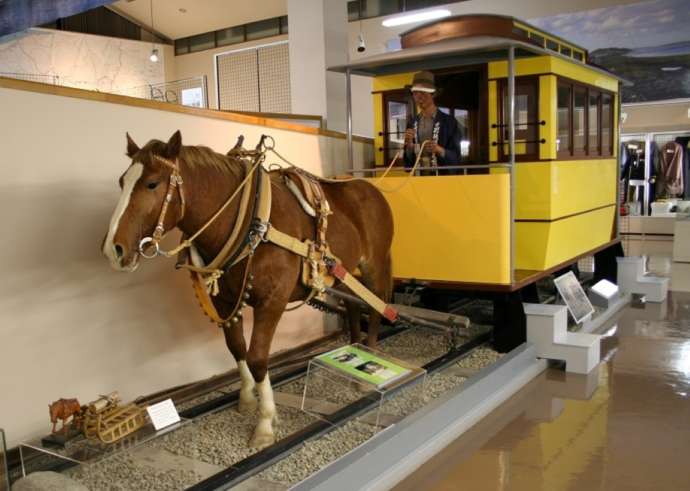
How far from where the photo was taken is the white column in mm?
6910

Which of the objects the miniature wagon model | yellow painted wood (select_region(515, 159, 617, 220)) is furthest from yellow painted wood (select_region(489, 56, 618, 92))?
the miniature wagon model

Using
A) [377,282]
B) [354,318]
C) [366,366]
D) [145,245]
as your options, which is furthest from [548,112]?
[145,245]

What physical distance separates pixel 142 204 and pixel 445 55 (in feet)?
10.4

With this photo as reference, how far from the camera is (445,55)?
511 cm

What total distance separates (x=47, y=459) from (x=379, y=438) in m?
1.66

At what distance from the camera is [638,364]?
5.36 m

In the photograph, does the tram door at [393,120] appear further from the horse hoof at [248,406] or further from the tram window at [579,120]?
the horse hoof at [248,406]

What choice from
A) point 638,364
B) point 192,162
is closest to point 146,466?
point 192,162

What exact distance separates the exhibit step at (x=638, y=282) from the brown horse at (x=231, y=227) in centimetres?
510

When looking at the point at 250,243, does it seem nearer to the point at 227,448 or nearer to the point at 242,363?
the point at 242,363

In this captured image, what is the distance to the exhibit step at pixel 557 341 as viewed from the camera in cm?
512

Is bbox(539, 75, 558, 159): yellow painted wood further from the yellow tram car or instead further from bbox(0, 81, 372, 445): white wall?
bbox(0, 81, 372, 445): white wall

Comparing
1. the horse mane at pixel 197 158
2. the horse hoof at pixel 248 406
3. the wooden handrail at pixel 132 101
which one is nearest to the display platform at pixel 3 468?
the horse mane at pixel 197 158

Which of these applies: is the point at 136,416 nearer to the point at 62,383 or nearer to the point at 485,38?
the point at 62,383
